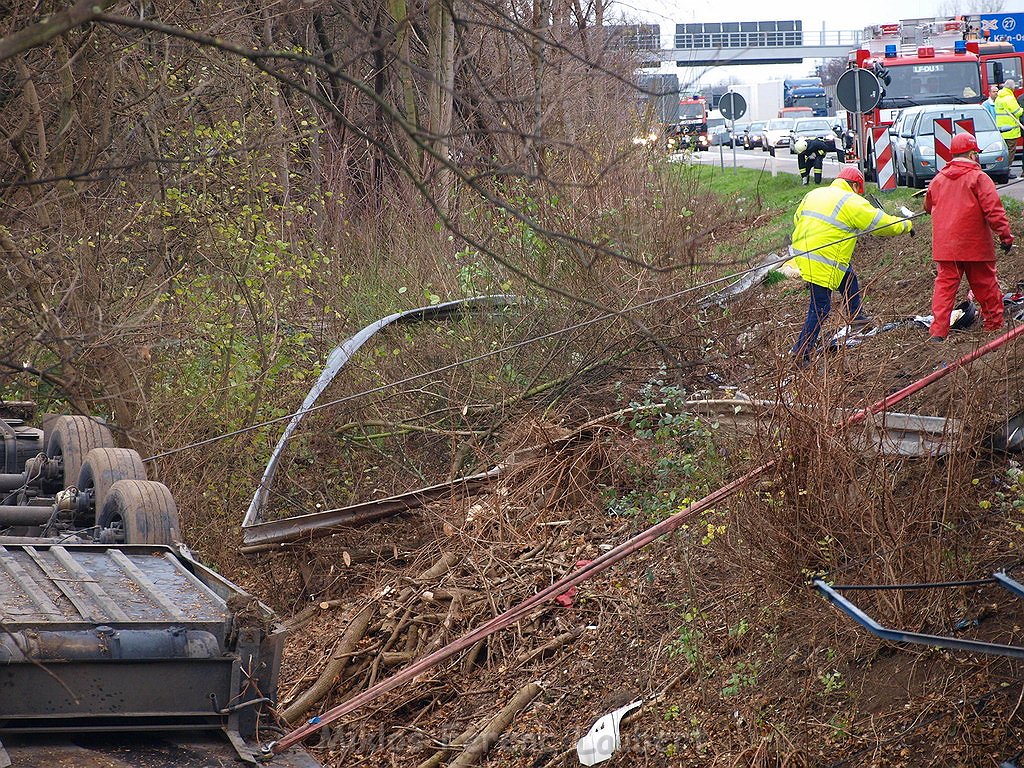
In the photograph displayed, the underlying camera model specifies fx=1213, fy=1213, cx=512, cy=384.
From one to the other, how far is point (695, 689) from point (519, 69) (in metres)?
13.7

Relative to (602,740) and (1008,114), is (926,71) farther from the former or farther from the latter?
(602,740)

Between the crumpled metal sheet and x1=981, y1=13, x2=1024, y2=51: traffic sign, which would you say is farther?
x1=981, y1=13, x2=1024, y2=51: traffic sign

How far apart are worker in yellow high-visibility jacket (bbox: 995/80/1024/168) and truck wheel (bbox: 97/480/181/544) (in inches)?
699

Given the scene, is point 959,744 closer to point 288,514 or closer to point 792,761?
point 792,761

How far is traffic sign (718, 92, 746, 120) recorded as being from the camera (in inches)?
1021

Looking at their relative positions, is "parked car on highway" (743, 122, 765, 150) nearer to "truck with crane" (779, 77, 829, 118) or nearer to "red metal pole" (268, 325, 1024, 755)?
"truck with crane" (779, 77, 829, 118)

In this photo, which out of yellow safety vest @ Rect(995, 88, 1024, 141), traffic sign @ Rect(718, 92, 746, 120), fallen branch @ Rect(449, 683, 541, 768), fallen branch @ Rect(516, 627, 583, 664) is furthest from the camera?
traffic sign @ Rect(718, 92, 746, 120)

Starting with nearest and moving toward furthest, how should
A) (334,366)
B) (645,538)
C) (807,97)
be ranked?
(645,538) → (334,366) → (807,97)

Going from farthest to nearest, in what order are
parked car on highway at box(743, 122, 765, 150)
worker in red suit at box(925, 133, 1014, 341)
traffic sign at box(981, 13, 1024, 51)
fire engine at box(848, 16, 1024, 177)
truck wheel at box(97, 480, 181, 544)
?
parked car on highway at box(743, 122, 765, 150) < traffic sign at box(981, 13, 1024, 51) < fire engine at box(848, 16, 1024, 177) < worker in red suit at box(925, 133, 1014, 341) < truck wheel at box(97, 480, 181, 544)

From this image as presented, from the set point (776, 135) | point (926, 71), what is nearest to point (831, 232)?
point (926, 71)

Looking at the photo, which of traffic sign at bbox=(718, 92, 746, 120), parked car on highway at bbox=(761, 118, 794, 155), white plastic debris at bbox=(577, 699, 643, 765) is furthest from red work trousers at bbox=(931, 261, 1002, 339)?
parked car on highway at bbox=(761, 118, 794, 155)

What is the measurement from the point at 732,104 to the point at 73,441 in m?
19.9

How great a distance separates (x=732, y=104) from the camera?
26078 mm

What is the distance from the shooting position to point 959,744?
5.02 metres
